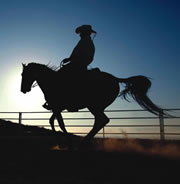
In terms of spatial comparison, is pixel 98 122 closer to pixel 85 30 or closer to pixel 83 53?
pixel 83 53

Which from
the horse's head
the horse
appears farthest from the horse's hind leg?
the horse's head

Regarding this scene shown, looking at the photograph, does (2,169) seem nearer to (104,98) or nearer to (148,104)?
(104,98)

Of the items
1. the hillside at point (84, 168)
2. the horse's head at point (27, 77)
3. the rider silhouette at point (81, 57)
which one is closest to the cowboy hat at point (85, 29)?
the rider silhouette at point (81, 57)

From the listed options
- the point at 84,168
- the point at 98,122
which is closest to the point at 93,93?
the point at 98,122

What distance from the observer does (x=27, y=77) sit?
5.64m

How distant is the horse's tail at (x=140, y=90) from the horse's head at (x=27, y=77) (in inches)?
80.5

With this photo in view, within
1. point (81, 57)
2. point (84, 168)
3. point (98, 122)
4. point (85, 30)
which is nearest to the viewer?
point (84, 168)

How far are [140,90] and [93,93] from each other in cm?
111

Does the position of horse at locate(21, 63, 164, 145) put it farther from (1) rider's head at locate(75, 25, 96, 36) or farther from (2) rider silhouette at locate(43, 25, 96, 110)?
(1) rider's head at locate(75, 25, 96, 36)

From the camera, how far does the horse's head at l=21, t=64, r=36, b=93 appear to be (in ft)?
18.4

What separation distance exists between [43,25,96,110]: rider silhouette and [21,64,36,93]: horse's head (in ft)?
2.19

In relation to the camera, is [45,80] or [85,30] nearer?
[45,80]

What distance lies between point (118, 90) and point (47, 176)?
3083mm

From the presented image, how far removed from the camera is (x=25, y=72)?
5.65m
